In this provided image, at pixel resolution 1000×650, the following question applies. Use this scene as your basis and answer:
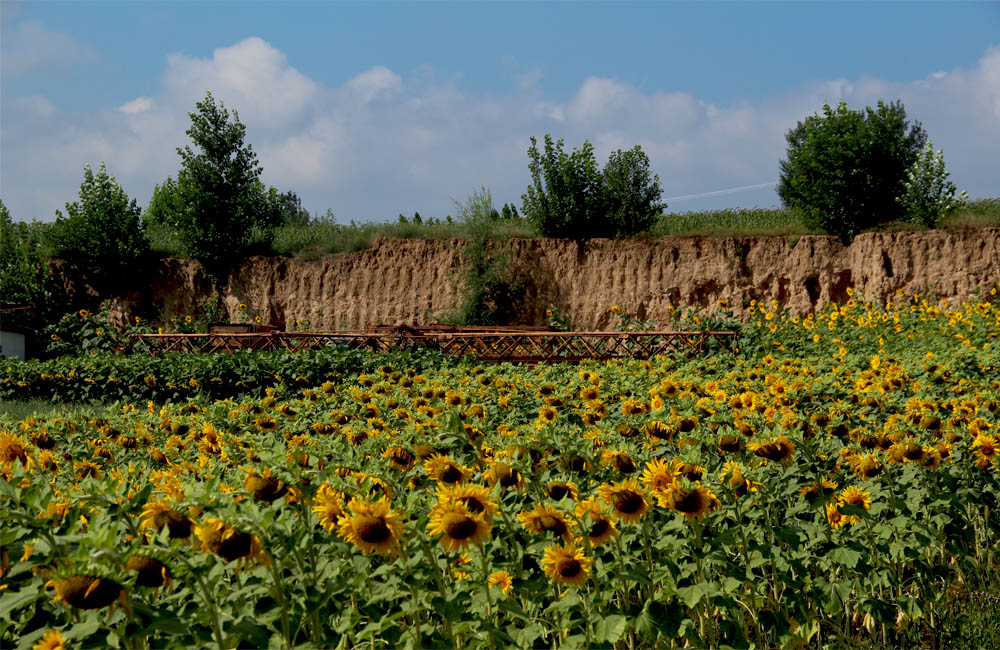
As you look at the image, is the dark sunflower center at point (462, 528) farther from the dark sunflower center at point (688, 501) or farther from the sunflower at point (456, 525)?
the dark sunflower center at point (688, 501)

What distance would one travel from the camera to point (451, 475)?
2.80 metres

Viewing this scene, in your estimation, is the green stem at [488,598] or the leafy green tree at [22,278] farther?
the leafy green tree at [22,278]

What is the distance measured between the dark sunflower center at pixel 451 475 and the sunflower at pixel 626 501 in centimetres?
52

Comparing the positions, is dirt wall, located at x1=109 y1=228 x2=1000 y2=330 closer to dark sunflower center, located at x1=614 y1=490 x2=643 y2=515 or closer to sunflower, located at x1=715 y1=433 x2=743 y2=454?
sunflower, located at x1=715 y1=433 x2=743 y2=454

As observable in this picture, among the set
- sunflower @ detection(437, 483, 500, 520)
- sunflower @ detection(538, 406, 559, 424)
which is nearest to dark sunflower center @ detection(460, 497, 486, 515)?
sunflower @ detection(437, 483, 500, 520)

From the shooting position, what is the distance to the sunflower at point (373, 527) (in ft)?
7.30

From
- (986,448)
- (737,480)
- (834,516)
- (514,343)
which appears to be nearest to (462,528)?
(737,480)

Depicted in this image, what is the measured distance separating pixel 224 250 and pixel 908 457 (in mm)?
26376

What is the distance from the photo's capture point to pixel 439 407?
4.97 meters

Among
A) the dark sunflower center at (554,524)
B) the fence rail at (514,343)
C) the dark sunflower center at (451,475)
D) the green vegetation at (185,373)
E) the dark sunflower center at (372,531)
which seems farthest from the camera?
the fence rail at (514,343)

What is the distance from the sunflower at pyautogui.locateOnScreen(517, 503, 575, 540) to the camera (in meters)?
2.52

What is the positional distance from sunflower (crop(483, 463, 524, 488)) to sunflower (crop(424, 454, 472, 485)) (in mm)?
87

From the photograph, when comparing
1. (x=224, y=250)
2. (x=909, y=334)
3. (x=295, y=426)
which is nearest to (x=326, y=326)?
(x=224, y=250)

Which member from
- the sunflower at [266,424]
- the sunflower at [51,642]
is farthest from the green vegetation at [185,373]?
the sunflower at [51,642]
